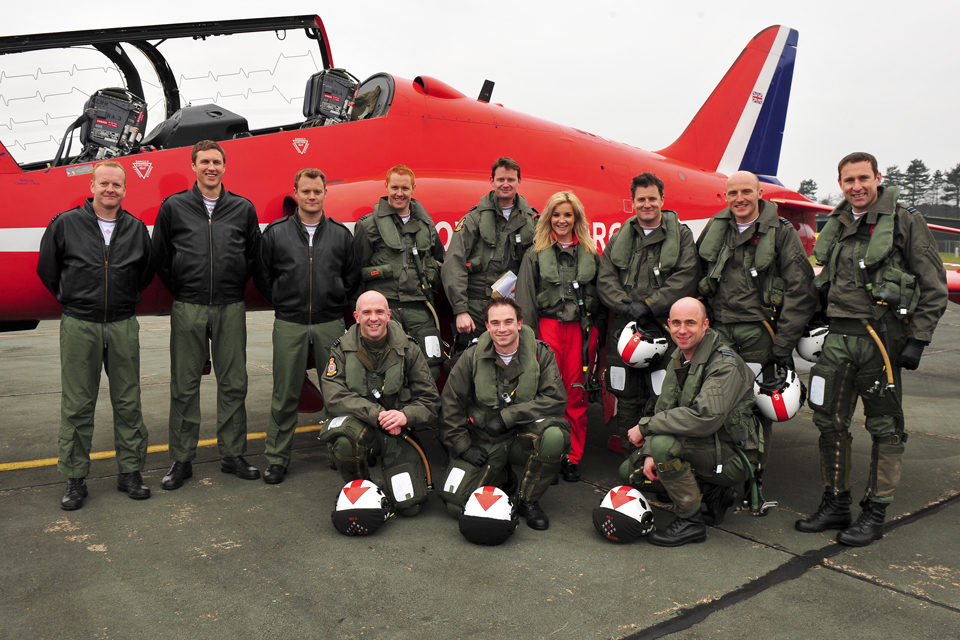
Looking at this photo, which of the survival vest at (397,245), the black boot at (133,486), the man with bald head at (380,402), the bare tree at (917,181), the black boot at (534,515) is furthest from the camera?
the bare tree at (917,181)

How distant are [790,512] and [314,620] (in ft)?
8.95

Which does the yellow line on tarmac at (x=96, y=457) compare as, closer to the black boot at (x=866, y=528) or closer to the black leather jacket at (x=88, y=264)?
the black leather jacket at (x=88, y=264)

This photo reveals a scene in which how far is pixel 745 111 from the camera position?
27.3 ft

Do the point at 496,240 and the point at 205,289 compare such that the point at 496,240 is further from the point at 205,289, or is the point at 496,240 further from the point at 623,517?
the point at 623,517

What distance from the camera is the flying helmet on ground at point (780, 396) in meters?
3.63

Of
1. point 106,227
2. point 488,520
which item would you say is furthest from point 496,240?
point 106,227

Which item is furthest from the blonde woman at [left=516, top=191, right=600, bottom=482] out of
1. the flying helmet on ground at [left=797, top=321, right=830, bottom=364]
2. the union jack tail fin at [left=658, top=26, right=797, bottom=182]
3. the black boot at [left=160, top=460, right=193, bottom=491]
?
the union jack tail fin at [left=658, top=26, right=797, bottom=182]

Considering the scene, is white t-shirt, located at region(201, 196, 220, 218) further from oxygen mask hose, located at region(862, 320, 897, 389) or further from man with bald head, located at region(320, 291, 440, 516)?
oxygen mask hose, located at region(862, 320, 897, 389)

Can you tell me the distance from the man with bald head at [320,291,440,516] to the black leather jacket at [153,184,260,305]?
34.1 inches

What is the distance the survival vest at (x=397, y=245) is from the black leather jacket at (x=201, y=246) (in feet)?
2.69

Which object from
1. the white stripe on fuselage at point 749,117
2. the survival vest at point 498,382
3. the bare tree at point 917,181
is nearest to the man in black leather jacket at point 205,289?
the survival vest at point 498,382

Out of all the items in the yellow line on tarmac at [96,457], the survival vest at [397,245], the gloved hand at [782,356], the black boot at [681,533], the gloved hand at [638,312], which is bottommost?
the yellow line on tarmac at [96,457]

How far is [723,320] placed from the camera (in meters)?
3.86

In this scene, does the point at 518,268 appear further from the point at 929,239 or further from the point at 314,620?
the point at 314,620
